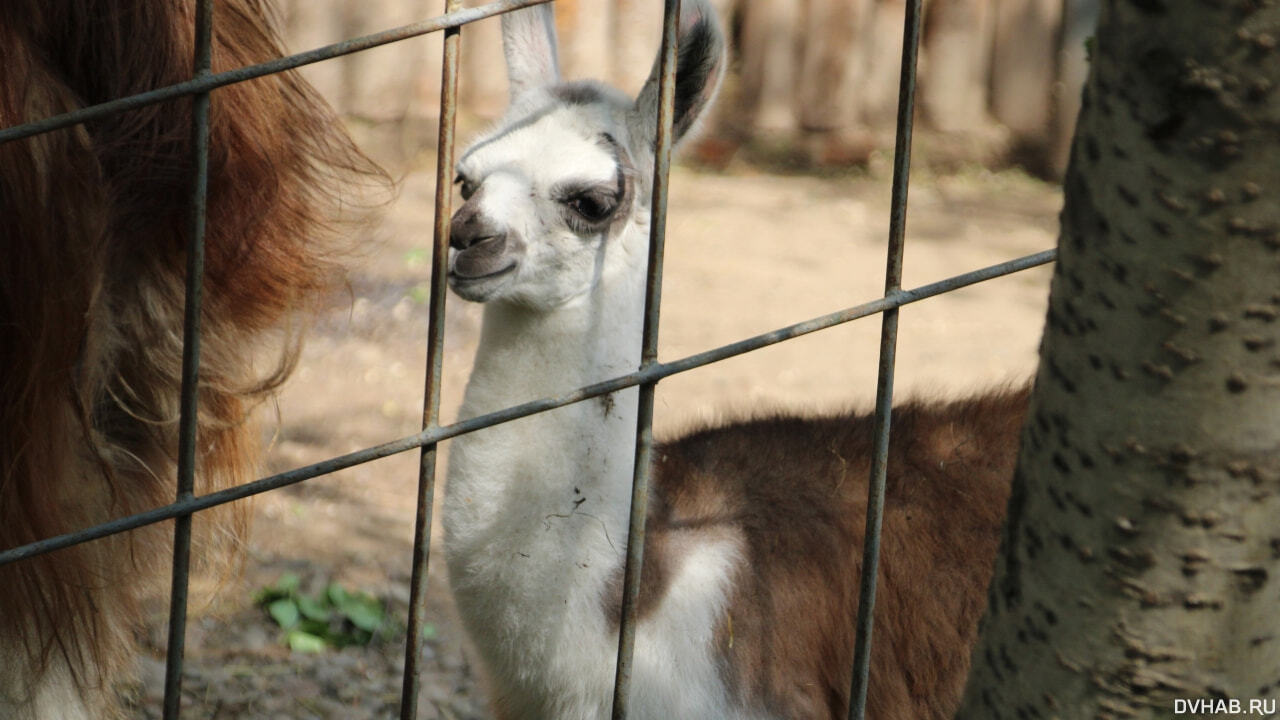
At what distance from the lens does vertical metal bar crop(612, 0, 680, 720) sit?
162cm

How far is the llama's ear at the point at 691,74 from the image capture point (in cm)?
247

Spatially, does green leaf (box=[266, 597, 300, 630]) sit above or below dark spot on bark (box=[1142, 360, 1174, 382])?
below

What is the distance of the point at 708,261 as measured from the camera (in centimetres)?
681

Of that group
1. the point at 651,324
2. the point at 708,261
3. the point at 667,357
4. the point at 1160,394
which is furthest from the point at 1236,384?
the point at 708,261

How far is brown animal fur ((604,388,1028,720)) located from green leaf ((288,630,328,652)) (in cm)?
126

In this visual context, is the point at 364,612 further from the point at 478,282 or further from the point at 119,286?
the point at 119,286

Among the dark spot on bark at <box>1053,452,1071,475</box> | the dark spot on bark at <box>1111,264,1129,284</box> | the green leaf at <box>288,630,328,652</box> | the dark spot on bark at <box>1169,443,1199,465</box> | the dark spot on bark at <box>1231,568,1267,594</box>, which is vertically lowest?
the green leaf at <box>288,630,328,652</box>

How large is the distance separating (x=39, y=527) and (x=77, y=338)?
274 mm

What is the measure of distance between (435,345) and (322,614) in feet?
7.62

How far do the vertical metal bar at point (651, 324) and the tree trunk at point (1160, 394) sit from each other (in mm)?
561

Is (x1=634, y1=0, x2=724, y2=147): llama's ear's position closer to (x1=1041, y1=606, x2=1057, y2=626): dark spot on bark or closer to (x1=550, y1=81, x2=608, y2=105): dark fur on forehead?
(x1=550, y1=81, x2=608, y2=105): dark fur on forehead

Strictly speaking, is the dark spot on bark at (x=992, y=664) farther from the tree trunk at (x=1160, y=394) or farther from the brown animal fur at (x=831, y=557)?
the brown animal fur at (x=831, y=557)

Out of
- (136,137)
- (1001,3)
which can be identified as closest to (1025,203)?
(1001,3)

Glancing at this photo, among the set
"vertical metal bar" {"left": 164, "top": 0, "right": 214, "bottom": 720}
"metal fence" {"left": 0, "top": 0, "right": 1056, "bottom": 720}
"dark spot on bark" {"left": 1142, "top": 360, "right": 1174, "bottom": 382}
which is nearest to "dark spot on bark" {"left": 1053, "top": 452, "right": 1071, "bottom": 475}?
"dark spot on bark" {"left": 1142, "top": 360, "right": 1174, "bottom": 382}
